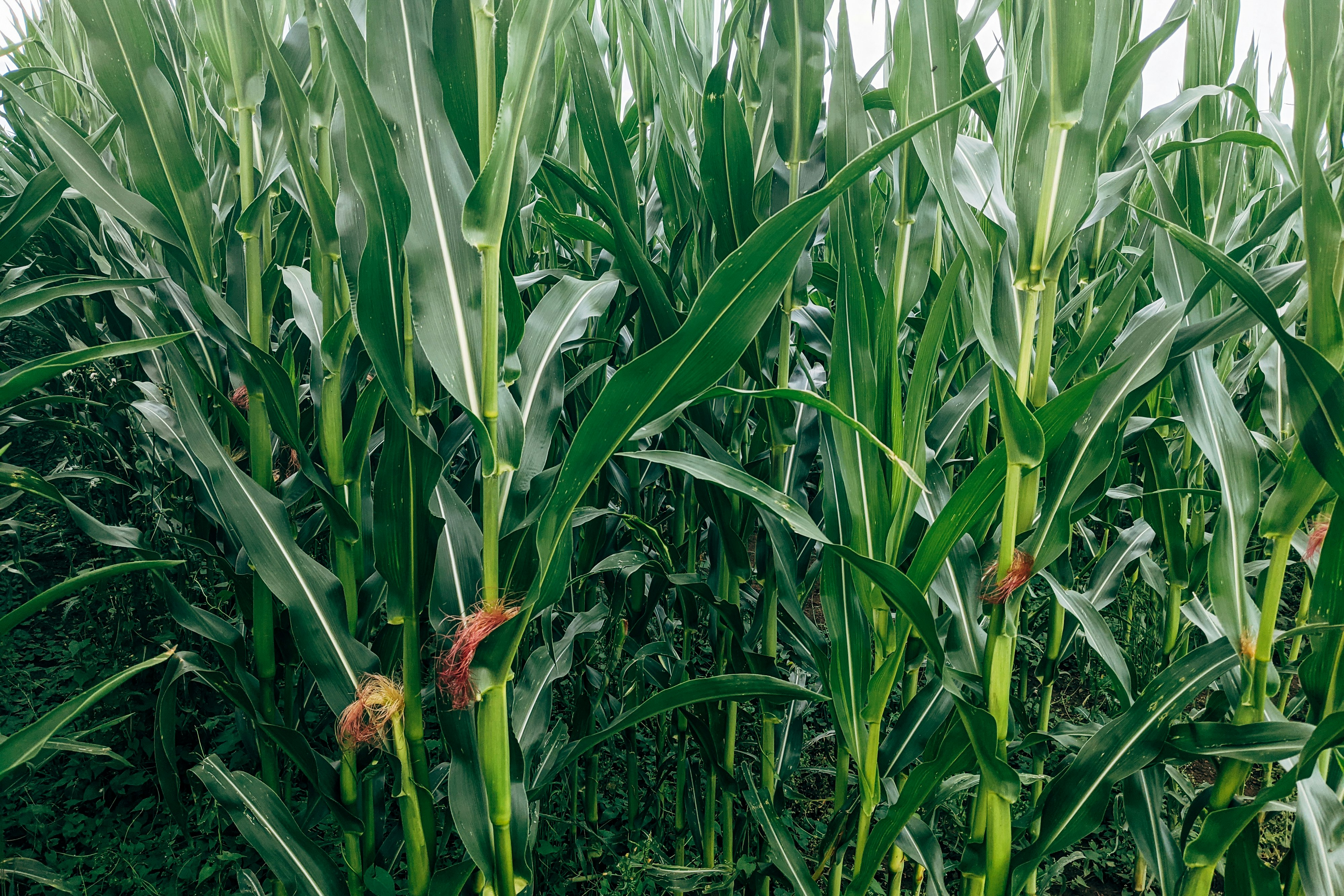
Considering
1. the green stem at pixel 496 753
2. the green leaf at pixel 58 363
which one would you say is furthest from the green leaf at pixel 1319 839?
the green leaf at pixel 58 363

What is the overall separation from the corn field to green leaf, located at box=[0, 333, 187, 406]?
0.04 ft

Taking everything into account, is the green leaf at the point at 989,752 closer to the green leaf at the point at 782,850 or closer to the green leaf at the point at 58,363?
the green leaf at the point at 782,850

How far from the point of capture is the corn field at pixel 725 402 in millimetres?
797

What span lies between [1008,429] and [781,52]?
0.68m

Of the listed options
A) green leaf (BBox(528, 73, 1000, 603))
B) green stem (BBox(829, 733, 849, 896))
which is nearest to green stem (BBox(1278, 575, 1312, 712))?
green stem (BBox(829, 733, 849, 896))

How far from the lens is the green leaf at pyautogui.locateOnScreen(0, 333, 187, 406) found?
760 millimetres

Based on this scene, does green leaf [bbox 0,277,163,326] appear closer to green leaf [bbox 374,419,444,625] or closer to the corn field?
the corn field

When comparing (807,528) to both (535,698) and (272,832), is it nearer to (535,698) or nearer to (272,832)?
(535,698)

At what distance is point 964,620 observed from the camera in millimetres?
1046

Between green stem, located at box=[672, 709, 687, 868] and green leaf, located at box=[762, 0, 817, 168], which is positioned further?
green stem, located at box=[672, 709, 687, 868]

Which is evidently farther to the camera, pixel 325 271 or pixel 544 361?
pixel 325 271

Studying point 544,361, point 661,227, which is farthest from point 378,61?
point 661,227

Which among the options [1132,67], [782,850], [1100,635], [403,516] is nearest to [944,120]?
[1132,67]

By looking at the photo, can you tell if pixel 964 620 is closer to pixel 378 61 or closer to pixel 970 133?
pixel 378 61
